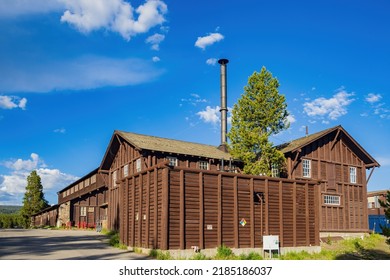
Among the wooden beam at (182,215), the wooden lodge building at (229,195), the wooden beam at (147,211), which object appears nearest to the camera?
the wooden beam at (182,215)

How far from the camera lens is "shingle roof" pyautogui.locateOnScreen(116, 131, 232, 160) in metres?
31.9

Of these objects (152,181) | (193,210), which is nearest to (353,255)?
(193,210)

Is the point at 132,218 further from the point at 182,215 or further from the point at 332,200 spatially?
the point at 332,200

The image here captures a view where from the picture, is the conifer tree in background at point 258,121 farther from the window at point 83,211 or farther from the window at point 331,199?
the window at point 83,211

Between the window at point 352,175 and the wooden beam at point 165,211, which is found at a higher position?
the window at point 352,175

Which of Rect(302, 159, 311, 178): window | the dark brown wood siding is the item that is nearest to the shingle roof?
Rect(302, 159, 311, 178): window

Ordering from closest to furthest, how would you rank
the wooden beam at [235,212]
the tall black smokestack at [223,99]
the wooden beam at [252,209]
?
the wooden beam at [235,212], the wooden beam at [252,209], the tall black smokestack at [223,99]

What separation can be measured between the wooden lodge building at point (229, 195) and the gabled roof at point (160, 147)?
0.32 feet

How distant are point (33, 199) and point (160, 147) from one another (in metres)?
40.3

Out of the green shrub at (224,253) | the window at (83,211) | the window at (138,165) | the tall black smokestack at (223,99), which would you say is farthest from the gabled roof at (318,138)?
the window at (83,211)

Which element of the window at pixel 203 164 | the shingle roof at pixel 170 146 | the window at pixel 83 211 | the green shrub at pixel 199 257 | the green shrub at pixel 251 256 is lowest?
the green shrub at pixel 251 256

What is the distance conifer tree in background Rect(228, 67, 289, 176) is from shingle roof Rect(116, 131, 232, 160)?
2743 mm

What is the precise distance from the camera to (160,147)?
3234 centimetres

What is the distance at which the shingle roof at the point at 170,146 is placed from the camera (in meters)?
31.9
